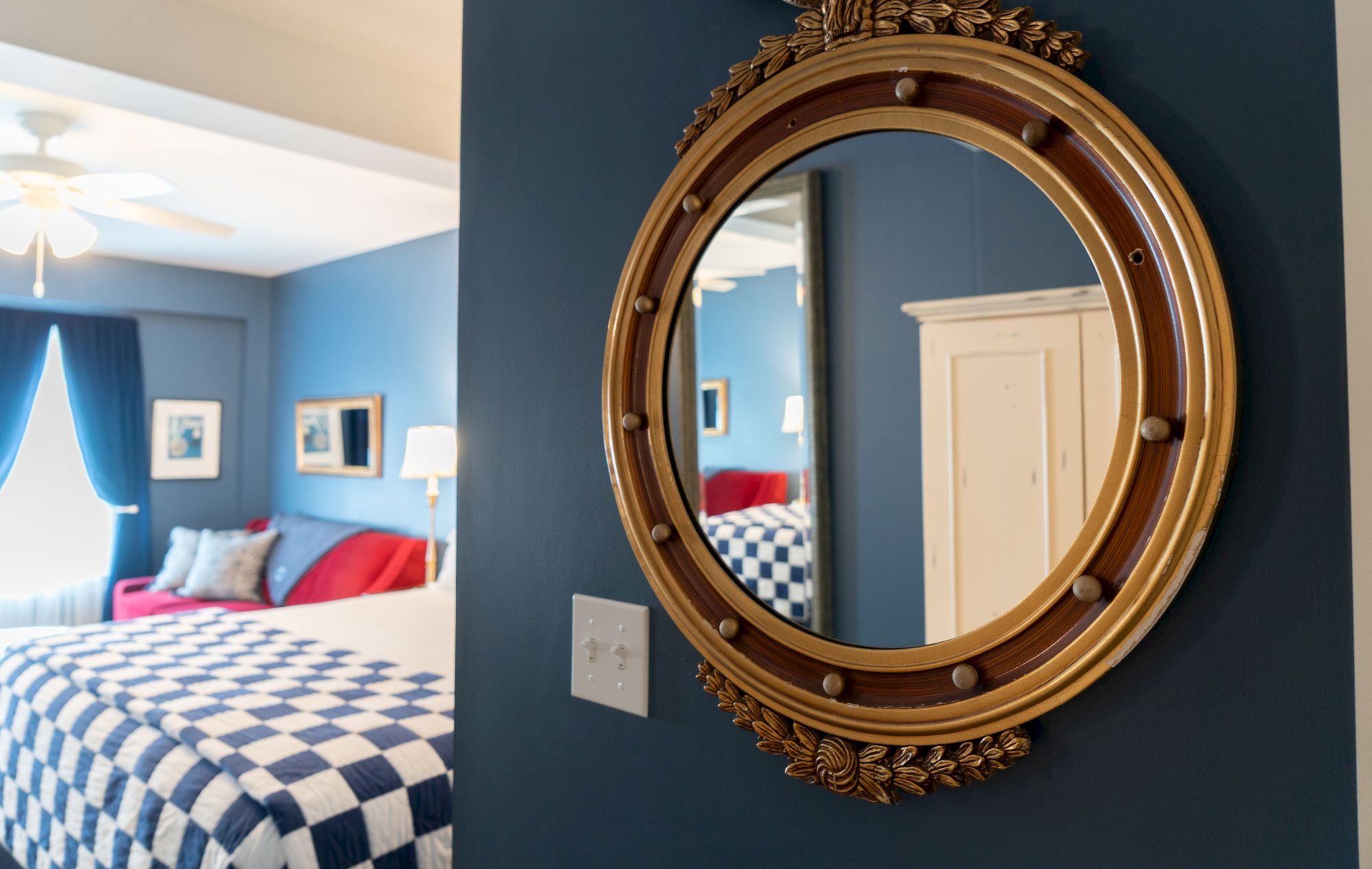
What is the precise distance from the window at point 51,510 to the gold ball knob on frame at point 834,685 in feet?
19.7

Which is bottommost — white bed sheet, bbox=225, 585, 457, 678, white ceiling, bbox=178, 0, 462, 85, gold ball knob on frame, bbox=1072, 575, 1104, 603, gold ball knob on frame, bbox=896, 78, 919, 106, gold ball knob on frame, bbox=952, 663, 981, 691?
white bed sheet, bbox=225, 585, 457, 678

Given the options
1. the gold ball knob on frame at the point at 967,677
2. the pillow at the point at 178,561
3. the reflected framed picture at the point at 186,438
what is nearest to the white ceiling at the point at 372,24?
the gold ball knob on frame at the point at 967,677

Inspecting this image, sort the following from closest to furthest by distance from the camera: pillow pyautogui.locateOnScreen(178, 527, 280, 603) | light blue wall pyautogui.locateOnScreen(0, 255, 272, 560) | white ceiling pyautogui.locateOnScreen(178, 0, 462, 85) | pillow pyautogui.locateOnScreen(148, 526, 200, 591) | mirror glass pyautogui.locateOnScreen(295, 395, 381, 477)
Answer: white ceiling pyautogui.locateOnScreen(178, 0, 462, 85)
pillow pyautogui.locateOnScreen(178, 527, 280, 603)
pillow pyautogui.locateOnScreen(148, 526, 200, 591)
mirror glass pyautogui.locateOnScreen(295, 395, 381, 477)
light blue wall pyautogui.locateOnScreen(0, 255, 272, 560)

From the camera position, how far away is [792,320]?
0.83 meters

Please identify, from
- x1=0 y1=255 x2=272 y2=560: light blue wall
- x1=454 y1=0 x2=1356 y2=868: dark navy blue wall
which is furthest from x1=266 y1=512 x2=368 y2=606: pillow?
x1=454 y1=0 x2=1356 y2=868: dark navy blue wall

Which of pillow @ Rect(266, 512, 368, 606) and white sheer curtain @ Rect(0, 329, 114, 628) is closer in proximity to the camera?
pillow @ Rect(266, 512, 368, 606)

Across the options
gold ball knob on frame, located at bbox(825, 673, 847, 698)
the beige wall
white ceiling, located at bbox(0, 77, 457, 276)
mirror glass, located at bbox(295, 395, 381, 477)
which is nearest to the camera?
the beige wall

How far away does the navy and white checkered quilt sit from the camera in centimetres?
182

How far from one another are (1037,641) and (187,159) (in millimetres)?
3953

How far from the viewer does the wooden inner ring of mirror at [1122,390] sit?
59cm

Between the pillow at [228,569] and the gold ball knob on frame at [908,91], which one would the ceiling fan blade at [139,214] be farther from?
the gold ball knob on frame at [908,91]

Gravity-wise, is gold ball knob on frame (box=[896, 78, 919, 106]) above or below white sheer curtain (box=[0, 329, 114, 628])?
above

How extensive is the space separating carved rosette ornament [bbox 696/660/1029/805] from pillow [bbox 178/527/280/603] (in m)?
4.70

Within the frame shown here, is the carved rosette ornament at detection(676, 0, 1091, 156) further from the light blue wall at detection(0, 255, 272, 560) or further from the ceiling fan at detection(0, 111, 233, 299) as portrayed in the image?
the light blue wall at detection(0, 255, 272, 560)
